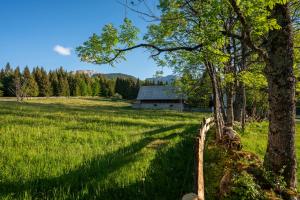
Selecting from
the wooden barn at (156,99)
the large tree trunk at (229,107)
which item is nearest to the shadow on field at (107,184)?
the large tree trunk at (229,107)

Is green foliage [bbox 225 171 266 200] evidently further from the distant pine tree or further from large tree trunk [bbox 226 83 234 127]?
the distant pine tree

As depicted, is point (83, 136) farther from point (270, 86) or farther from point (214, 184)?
point (270, 86)

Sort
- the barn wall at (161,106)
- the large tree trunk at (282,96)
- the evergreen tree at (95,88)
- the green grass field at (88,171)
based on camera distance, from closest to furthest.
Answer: the green grass field at (88,171) < the large tree trunk at (282,96) < the barn wall at (161,106) < the evergreen tree at (95,88)

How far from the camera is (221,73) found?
18.0 m

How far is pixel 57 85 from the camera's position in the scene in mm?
118438

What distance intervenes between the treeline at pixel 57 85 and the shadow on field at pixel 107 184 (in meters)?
91.5

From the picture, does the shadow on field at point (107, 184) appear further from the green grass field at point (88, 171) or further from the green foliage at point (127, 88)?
the green foliage at point (127, 88)

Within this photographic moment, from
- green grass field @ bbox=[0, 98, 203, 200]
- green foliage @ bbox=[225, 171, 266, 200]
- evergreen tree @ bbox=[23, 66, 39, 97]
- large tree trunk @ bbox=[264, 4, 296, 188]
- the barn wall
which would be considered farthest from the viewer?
evergreen tree @ bbox=[23, 66, 39, 97]

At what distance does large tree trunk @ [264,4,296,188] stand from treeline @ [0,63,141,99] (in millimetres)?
93586

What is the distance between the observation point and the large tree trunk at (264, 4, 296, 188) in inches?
314

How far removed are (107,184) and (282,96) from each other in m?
4.68

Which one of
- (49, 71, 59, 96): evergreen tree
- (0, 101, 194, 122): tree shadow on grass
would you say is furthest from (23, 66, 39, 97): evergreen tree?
(0, 101, 194, 122): tree shadow on grass

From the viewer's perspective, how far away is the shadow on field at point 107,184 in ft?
20.5

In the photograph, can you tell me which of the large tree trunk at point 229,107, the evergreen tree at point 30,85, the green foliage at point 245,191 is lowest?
the green foliage at point 245,191
